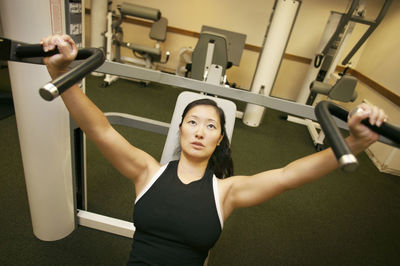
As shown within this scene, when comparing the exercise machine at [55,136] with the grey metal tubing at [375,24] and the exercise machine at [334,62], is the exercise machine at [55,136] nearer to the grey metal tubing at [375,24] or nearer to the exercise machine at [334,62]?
the exercise machine at [334,62]

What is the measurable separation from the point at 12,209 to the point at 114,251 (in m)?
0.76

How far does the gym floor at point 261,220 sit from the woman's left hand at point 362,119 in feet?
4.31

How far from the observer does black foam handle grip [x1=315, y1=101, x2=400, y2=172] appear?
436 mm

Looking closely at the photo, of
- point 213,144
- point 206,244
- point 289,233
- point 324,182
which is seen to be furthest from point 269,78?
point 206,244

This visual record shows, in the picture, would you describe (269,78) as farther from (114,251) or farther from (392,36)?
(114,251)

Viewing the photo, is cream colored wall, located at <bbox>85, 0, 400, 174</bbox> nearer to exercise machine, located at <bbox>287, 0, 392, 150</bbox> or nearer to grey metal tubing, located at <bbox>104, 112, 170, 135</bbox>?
exercise machine, located at <bbox>287, 0, 392, 150</bbox>

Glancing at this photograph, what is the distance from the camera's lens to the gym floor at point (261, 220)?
1604mm

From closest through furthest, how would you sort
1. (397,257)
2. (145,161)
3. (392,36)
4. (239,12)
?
(145,161) → (397,257) → (392,36) → (239,12)

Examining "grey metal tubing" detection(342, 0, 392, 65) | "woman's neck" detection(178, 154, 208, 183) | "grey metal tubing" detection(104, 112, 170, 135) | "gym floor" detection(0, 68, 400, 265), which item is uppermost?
"grey metal tubing" detection(342, 0, 392, 65)

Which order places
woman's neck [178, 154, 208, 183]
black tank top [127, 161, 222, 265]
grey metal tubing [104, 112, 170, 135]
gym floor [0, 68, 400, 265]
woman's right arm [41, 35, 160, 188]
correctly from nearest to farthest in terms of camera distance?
woman's right arm [41, 35, 160, 188] → black tank top [127, 161, 222, 265] → woman's neck [178, 154, 208, 183] → gym floor [0, 68, 400, 265] → grey metal tubing [104, 112, 170, 135]

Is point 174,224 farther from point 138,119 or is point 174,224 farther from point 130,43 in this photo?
point 130,43

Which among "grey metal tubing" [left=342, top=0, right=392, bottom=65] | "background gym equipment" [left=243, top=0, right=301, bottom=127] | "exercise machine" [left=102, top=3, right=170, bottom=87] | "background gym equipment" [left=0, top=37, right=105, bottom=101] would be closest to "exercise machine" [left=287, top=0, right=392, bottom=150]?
"grey metal tubing" [left=342, top=0, right=392, bottom=65]

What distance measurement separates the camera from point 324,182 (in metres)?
2.75

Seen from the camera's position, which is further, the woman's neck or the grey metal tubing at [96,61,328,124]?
the grey metal tubing at [96,61,328,124]
